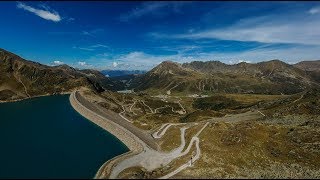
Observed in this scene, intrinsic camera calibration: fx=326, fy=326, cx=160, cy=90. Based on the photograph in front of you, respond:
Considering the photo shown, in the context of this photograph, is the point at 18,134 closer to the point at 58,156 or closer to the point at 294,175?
the point at 58,156

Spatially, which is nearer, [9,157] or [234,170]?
[234,170]

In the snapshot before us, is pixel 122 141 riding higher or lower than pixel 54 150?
lower

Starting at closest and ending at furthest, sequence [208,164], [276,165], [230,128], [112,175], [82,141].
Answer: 1. [112,175]
2. [208,164]
3. [276,165]
4. [230,128]
5. [82,141]

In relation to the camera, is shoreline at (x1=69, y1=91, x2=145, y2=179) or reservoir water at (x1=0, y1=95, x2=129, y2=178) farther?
reservoir water at (x1=0, y1=95, x2=129, y2=178)

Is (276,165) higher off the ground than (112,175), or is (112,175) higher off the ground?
(112,175)

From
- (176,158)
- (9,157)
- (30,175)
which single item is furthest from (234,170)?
(9,157)

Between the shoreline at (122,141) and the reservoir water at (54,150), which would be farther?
the reservoir water at (54,150)

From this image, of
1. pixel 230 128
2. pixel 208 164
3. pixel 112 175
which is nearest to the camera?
pixel 112 175

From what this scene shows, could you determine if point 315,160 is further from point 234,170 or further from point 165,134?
point 165,134


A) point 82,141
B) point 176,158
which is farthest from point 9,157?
point 176,158

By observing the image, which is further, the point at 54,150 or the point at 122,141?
the point at 122,141
